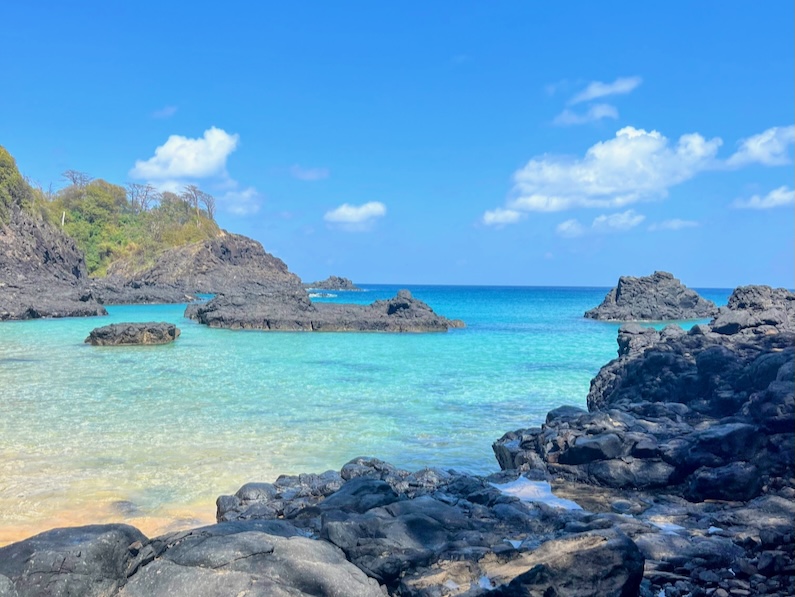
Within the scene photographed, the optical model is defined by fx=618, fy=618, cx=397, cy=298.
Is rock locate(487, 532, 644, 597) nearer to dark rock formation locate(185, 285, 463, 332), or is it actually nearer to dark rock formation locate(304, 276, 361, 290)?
dark rock formation locate(185, 285, 463, 332)

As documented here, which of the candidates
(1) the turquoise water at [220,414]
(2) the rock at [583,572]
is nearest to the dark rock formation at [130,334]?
(1) the turquoise water at [220,414]

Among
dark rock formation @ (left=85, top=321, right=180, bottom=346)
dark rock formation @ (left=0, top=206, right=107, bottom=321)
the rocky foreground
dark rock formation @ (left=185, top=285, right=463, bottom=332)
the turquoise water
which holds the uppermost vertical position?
dark rock formation @ (left=0, top=206, right=107, bottom=321)

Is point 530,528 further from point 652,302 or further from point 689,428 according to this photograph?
point 652,302

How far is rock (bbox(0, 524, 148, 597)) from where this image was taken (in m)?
4.23

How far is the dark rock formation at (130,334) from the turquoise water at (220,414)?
907 millimetres

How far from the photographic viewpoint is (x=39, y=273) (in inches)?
2101

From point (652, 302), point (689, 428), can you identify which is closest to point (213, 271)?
point (652, 302)

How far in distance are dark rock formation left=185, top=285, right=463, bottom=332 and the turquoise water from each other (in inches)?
377

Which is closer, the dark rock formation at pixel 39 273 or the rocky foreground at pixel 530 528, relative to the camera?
the rocky foreground at pixel 530 528

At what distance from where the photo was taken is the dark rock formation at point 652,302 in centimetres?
5172

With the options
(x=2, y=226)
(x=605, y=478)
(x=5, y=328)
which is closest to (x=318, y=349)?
(x=5, y=328)

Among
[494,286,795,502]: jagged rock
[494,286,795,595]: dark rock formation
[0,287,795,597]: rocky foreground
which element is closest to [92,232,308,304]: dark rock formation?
[494,286,795,502]: jagged rock

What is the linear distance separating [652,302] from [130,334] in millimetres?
43039

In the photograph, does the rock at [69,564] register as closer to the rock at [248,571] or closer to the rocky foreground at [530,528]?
the rocky foreground at [530,528]
